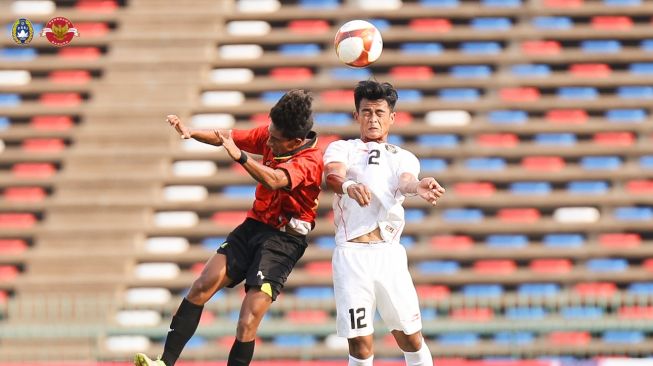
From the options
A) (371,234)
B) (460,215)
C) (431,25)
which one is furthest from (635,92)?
(371,234)

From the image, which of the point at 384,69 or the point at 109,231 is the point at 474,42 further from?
the point at 109,231

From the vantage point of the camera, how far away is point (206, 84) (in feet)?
64.1

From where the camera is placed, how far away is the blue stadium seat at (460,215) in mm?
18047

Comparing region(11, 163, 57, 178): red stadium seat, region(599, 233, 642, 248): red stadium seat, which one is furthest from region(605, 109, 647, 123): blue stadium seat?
region(11, 163, 57, 178): red stadium seat

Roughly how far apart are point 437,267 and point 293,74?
4157 mm

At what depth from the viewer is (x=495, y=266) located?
17.6 metres

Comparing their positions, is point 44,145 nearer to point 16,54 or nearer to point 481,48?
point 16,54

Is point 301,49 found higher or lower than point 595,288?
higher

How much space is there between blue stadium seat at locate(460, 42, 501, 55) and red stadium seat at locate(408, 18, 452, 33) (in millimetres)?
406

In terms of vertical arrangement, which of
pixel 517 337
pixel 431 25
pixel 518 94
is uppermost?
pixel 431 25

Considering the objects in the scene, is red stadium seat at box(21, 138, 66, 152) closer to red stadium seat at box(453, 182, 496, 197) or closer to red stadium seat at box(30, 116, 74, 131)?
red stadium seat at box(30, 116, 74, 131)

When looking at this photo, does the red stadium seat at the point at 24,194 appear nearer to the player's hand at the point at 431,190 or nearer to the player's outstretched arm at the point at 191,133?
the player's outstretched arm at the point at 191,133

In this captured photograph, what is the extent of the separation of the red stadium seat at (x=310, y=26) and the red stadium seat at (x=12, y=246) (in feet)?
18.4

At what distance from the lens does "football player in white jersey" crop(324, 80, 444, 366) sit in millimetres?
7566
